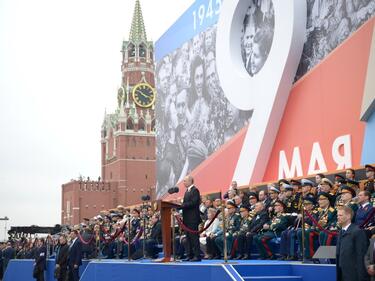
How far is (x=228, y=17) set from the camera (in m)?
18.8

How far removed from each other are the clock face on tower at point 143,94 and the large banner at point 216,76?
50802mm

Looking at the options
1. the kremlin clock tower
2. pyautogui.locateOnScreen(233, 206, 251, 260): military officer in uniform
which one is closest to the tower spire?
the kremlin clock tower

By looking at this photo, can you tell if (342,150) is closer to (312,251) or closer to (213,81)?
(312,251)

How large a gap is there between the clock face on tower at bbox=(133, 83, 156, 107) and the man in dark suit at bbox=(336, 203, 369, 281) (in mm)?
70455

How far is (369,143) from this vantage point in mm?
13266

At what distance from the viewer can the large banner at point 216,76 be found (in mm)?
15008

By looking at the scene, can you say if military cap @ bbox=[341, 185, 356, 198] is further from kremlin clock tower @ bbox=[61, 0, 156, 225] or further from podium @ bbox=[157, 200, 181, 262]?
kremlin clock tower @ bbox=[61, 0, 156, 225]

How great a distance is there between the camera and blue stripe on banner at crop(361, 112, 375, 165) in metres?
13.2

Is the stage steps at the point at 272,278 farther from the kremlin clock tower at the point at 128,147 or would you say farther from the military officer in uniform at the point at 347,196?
the kremlin clock tower at the point at 128,147

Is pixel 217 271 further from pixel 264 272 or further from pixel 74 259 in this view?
pixel 74 259

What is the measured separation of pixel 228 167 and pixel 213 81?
3221 millimetres

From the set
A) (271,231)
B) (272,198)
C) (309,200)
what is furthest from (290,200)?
(309,200)

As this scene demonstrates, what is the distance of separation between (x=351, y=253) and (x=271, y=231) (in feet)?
11.6

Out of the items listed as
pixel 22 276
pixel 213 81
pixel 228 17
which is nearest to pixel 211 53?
pixel 213 81
